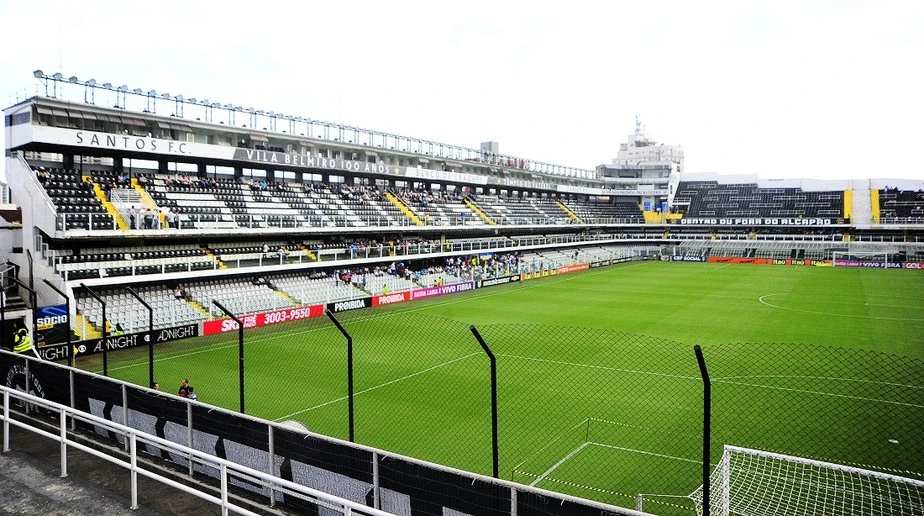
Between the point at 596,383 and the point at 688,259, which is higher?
the point at 688,259

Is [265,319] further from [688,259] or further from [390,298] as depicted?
[688,259]

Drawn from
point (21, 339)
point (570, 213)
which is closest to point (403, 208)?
point (570, 213)

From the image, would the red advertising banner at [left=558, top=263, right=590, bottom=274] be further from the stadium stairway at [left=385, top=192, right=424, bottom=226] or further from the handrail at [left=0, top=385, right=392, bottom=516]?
the handrail at [left=0, top=385, right=392, bottom=516]

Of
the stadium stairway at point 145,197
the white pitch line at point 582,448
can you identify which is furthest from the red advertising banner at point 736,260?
the white pitch line at point 582,448

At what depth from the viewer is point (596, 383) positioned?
18.5 meters

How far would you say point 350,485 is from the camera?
26.0 feet

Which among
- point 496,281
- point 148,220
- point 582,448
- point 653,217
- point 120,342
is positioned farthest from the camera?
point 653,217

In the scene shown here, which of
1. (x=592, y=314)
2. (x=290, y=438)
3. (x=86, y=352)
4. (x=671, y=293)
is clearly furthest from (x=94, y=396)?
(x=671, y=293)

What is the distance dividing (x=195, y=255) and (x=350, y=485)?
26.7 metres

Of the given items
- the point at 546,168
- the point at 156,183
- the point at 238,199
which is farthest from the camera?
the point at 546,168

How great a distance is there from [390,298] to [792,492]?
2797cm

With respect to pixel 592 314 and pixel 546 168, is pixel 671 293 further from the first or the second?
pixel 546 168

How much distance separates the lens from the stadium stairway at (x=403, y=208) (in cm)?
4691

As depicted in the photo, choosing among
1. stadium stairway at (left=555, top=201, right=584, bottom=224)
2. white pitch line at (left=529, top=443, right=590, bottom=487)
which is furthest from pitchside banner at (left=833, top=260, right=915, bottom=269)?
white pitch line at (left=529, top=443, right=590, bottom=487)
